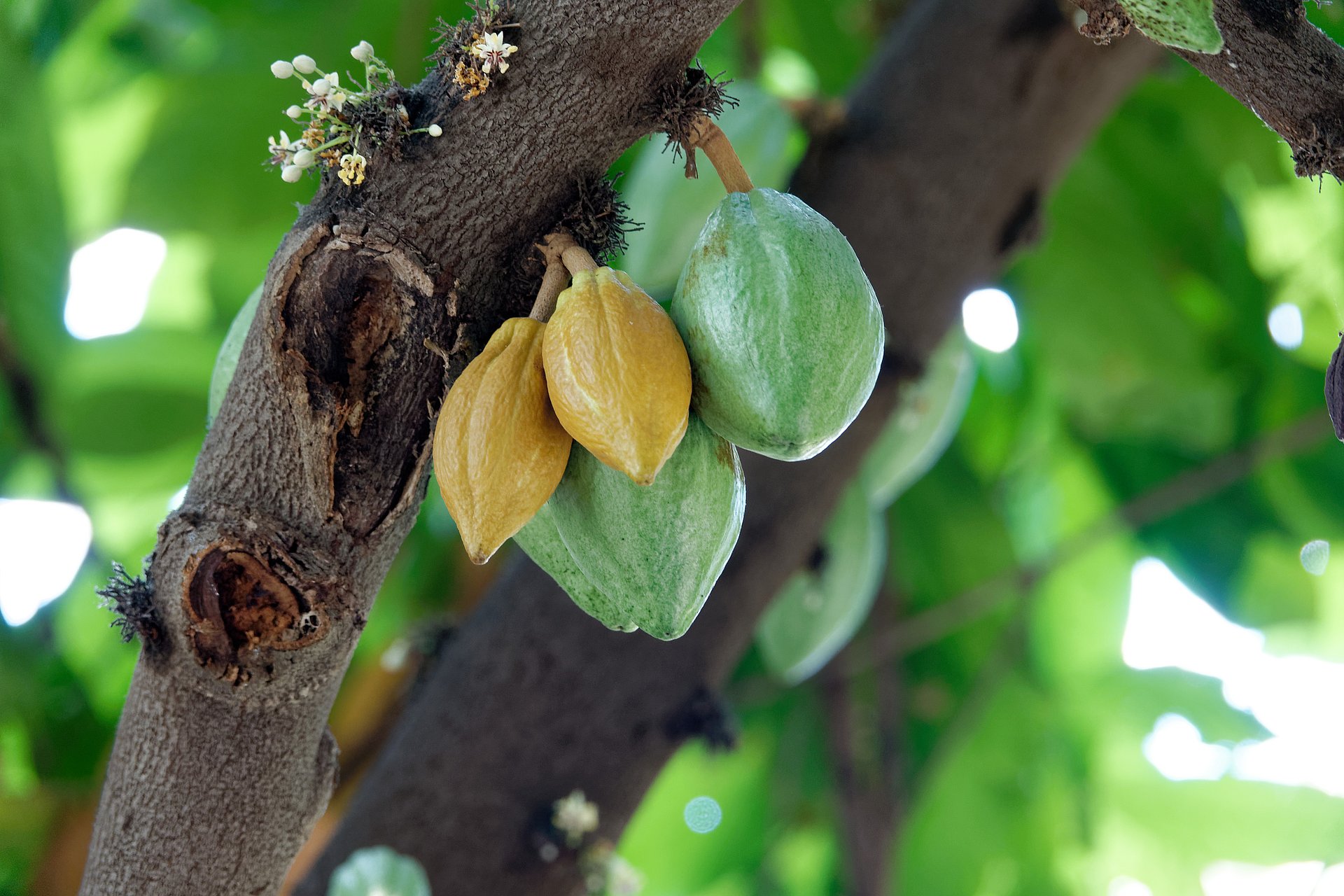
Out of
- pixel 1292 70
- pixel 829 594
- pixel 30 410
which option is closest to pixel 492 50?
pixel 1292 70

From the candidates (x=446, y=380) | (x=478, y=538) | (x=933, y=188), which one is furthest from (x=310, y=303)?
(x=933, y=188)

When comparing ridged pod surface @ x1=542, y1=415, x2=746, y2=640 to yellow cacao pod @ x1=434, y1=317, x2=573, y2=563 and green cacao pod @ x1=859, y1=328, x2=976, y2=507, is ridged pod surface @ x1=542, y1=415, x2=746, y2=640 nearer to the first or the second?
yellow cacao pod @ x1=434, y1=317, x2=573, y2=563

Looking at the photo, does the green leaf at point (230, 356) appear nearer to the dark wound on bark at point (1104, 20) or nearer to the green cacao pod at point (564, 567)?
the green cacao pod at point (564, 567)

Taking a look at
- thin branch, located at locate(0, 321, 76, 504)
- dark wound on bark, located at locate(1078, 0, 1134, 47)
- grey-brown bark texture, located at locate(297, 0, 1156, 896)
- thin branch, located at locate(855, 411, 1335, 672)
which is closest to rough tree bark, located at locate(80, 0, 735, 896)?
dark wound on bark, located at locate(1078, 0, 1134, 47)

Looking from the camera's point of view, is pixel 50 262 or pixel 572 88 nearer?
pixel 572 88

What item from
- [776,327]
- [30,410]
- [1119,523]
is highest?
[776,327]

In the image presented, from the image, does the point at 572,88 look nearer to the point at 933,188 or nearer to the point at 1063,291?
the point at 933,188

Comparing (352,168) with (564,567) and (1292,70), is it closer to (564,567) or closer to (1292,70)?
(564,567)
